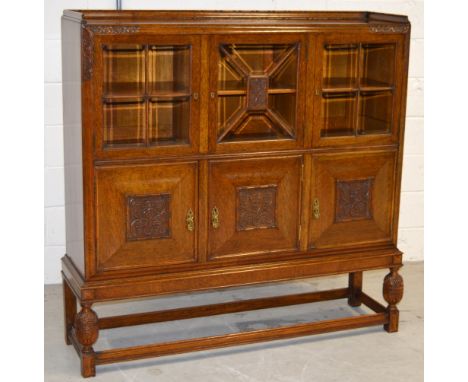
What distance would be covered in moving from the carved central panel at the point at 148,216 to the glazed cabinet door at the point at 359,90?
0.80 meters

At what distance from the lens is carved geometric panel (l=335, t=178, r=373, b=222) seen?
354cm

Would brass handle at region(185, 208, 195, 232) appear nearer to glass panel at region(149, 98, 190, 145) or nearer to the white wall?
glass panel at region(149, 98, 190, 145)

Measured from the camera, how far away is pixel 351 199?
3.57 metres

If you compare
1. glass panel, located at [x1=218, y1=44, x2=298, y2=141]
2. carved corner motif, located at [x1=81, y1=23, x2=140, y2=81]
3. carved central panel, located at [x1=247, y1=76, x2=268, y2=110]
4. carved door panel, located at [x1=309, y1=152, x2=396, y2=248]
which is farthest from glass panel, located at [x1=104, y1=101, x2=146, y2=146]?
carved door panel, located at [x1=309, y1=152, x2=396, y2=248]

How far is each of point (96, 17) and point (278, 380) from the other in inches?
69.5

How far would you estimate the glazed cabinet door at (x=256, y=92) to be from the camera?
321 centimetres

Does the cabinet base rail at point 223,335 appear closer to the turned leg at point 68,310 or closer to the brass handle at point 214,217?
the turned leg at point 68,310

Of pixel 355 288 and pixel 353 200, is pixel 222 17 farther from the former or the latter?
pixel 355 288

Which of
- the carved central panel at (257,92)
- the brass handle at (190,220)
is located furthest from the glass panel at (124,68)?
the brass handle at (190,220)

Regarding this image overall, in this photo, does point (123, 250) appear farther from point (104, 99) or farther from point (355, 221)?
Answer: point (355, 221)

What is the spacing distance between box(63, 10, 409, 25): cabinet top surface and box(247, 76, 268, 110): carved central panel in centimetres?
26

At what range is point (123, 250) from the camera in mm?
3156

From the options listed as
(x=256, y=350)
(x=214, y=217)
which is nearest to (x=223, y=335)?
(x=256, y=350)

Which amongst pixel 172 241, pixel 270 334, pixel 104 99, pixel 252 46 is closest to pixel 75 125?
pixel 104 99
